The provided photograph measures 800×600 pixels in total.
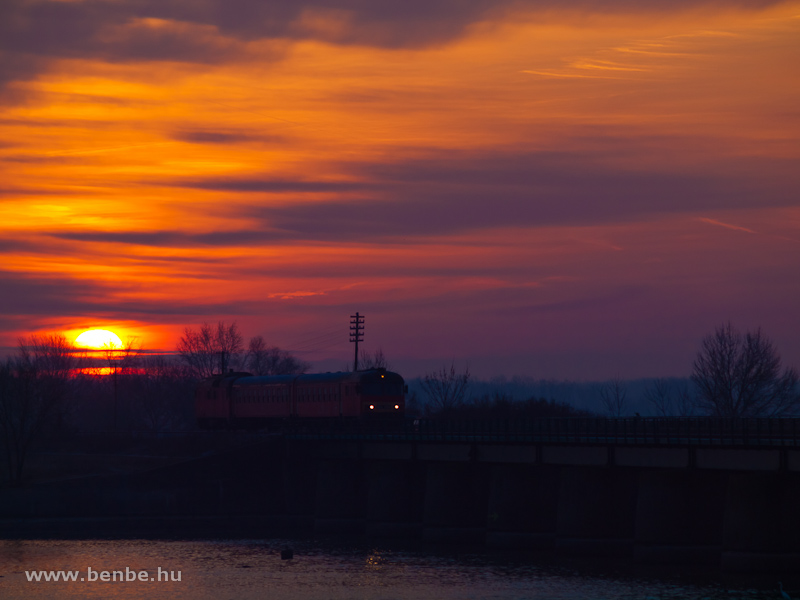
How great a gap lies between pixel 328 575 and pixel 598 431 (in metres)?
18.2

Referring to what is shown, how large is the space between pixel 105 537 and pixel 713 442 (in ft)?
135

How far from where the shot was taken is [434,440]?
73.0 meters

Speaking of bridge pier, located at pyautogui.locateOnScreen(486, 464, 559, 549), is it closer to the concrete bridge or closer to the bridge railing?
the concrete bridge

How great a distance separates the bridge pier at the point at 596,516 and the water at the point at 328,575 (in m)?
2.68

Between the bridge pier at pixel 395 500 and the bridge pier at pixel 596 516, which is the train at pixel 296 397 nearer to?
the bridge pier at pixel 395 500

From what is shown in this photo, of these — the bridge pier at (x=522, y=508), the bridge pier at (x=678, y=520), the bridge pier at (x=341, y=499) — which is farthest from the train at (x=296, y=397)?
the bridge pier at (x=678, y=520)

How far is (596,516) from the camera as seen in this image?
199 ft

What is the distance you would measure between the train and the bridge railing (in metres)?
1.35

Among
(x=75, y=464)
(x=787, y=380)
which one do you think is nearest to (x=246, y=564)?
(x=75, y=464)

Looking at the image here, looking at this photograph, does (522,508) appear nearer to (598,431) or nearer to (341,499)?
(598,431)

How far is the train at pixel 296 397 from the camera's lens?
82.3m

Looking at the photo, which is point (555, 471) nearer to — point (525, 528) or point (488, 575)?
point (525, 528)

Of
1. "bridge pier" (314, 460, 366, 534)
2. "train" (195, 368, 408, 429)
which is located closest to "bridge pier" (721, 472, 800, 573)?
"bridge pier" (314, 460, 366, 534)

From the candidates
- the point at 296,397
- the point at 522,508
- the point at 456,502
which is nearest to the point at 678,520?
the point at 522,508
